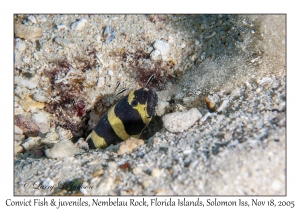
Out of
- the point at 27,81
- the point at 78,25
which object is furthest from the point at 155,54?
the point at 27,81

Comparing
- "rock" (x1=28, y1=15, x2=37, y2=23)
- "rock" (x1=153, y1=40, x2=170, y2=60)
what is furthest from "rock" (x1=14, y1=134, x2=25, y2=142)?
"rock" (x1=153, y1=40, x2=170, y2=60)

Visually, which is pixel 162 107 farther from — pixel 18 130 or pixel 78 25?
pixel 18 130

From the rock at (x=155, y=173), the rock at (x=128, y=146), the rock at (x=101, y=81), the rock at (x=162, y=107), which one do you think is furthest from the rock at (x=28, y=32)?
the rock at (x=155, y=173)

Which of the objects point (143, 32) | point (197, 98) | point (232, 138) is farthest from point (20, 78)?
point (232, 138)

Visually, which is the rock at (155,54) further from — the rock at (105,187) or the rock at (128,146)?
the rock at (105,187)

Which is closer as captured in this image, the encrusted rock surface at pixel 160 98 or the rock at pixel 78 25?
the encrusted rock surface at pixel 160 98

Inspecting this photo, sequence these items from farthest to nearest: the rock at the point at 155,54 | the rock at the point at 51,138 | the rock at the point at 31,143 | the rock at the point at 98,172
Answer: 1. the rock at the point at 155,54
2. the rock at the point at 51,138
3. the rock at the point at 31,143
4. the rock at the point at 98,172

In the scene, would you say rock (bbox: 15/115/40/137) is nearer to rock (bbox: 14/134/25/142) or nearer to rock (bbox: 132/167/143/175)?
rock (bbox: 14/134/25/142)
